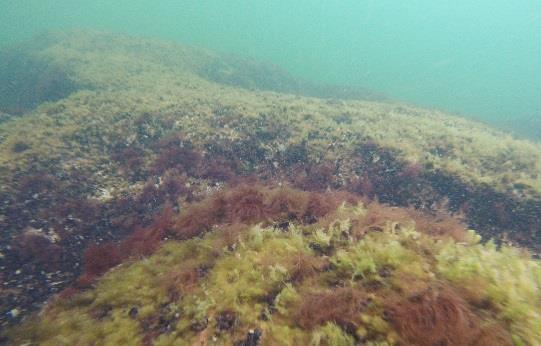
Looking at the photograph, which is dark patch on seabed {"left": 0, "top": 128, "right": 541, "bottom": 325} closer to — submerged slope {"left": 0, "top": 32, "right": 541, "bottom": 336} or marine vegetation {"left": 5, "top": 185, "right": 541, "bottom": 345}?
submerged slope {"left": 0, "top": 32, "right": 541, "bottom": 336}

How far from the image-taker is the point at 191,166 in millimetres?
11883

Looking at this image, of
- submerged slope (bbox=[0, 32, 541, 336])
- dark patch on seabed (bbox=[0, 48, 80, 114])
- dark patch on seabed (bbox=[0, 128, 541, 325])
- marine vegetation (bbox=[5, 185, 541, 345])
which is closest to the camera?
marine vegetation (bbox=[5, 185, 541, 345])

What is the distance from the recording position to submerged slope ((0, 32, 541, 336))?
8.50 metres

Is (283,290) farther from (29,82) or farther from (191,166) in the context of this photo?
(29,82)

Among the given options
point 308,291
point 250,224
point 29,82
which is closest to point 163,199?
point 250,224

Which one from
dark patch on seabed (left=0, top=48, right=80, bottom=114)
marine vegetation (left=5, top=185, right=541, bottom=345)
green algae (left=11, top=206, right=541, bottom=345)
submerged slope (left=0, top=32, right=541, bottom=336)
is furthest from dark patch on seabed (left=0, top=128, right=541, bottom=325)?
dark patch on seabed (left=0, top=48, right=80, bottom=114)

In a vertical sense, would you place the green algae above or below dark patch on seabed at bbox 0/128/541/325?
above

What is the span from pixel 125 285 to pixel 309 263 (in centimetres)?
334

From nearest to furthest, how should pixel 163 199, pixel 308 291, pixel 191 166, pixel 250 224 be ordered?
pixel 308 291 < pixel 250 224 < pixel 163 199 < pixel 191 166

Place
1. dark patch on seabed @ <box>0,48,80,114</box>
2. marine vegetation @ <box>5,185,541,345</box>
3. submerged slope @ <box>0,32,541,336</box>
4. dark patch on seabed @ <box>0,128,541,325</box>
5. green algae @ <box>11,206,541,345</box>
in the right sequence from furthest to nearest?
1. dark patch on seabed @ <box>0,48,80,114</box>
2. submerged slope @ <box>0,32,541,336</box>
3. dark patch on seabed @ <box>0,128,541,325</box>
4. green algae @ <box>11,206,541,345</box>
5. marine vegetation @ <box>5,185,541,345</box>

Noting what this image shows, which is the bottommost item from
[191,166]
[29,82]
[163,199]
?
[163,199]

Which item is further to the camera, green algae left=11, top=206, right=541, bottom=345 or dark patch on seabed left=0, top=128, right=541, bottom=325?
dark patch on seabed left=0, top=128, right=541, bottom=325

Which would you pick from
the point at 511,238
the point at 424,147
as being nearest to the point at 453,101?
the point at 424,147

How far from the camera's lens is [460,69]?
117062 mm
